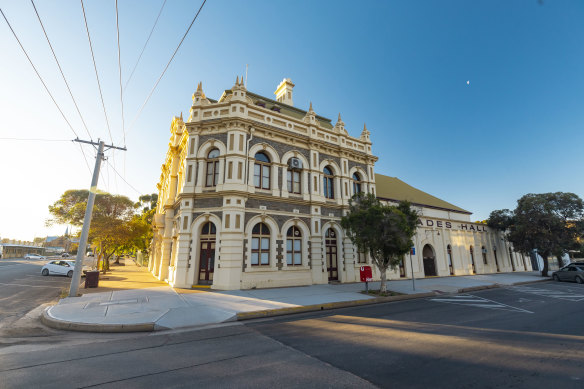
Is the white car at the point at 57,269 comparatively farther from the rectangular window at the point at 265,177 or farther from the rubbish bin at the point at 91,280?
the rectangular window at the point at 265,177

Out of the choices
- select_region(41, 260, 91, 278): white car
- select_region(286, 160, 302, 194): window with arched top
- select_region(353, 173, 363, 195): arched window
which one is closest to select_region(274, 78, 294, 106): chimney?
select_region(286, 160, 302, 194): window with arched top

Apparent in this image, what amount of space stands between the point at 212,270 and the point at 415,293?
11996 mm

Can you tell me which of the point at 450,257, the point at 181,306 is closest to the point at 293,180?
the point at 181,306

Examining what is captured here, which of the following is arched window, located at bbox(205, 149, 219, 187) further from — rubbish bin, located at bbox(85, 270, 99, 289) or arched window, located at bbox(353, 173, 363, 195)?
arched window, located at bbox(353, 173, 363, 195)

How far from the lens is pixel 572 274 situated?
71.7 ft

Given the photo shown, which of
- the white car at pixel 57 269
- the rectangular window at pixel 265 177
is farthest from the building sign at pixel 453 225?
the white car at pixel 57 269

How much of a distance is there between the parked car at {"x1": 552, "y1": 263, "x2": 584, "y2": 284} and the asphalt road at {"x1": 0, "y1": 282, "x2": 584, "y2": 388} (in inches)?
785

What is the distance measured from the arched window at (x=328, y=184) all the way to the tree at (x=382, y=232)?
4792mm

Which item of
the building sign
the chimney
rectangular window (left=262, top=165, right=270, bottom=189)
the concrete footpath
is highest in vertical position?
the chimney

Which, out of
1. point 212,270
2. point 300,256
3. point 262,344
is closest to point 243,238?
point 212,270

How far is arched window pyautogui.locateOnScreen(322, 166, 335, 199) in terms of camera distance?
64.1ft

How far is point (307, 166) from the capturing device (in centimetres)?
1866

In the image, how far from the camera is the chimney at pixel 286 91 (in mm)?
23484

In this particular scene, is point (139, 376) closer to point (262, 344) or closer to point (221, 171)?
point (262, 344)
